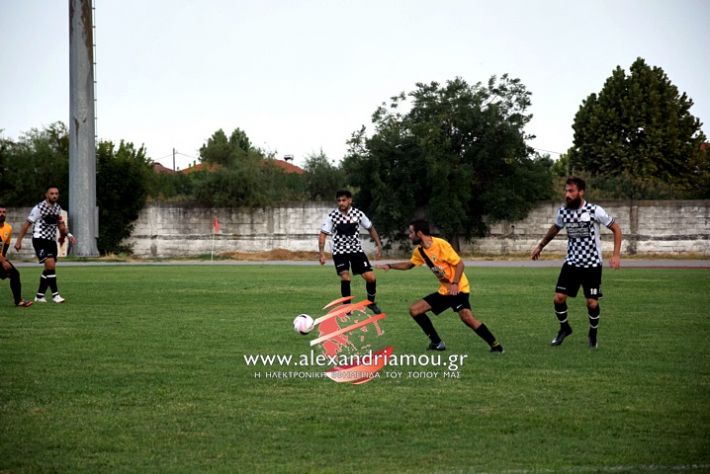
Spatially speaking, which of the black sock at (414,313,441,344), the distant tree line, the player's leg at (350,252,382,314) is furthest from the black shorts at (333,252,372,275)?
the distant tree line

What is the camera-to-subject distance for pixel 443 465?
580 centimetres

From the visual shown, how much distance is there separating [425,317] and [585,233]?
8.15 feet

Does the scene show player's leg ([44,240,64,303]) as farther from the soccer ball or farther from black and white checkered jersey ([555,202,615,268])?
black and white checkered jersey ([555,202,615,268])

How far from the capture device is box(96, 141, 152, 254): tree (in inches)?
1784

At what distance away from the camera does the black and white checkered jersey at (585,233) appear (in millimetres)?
11344

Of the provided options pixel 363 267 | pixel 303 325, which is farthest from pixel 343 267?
pixel 303 325

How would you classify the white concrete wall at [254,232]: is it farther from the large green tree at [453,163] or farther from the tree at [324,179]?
the tree at [324,179]

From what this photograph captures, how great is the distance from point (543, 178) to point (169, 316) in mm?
31002

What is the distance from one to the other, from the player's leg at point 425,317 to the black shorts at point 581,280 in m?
1.92

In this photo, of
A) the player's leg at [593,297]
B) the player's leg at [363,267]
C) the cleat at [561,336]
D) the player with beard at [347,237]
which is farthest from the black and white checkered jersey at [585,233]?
the player with beard at [347,237]

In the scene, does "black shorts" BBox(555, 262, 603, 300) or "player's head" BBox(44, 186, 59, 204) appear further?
"player's head" BBox(44, 186, 59, 204)

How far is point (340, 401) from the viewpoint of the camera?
7.87 meters

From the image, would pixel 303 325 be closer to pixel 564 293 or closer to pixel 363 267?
pixel 564 293

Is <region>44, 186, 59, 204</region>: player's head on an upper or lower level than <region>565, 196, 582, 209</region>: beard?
upper
